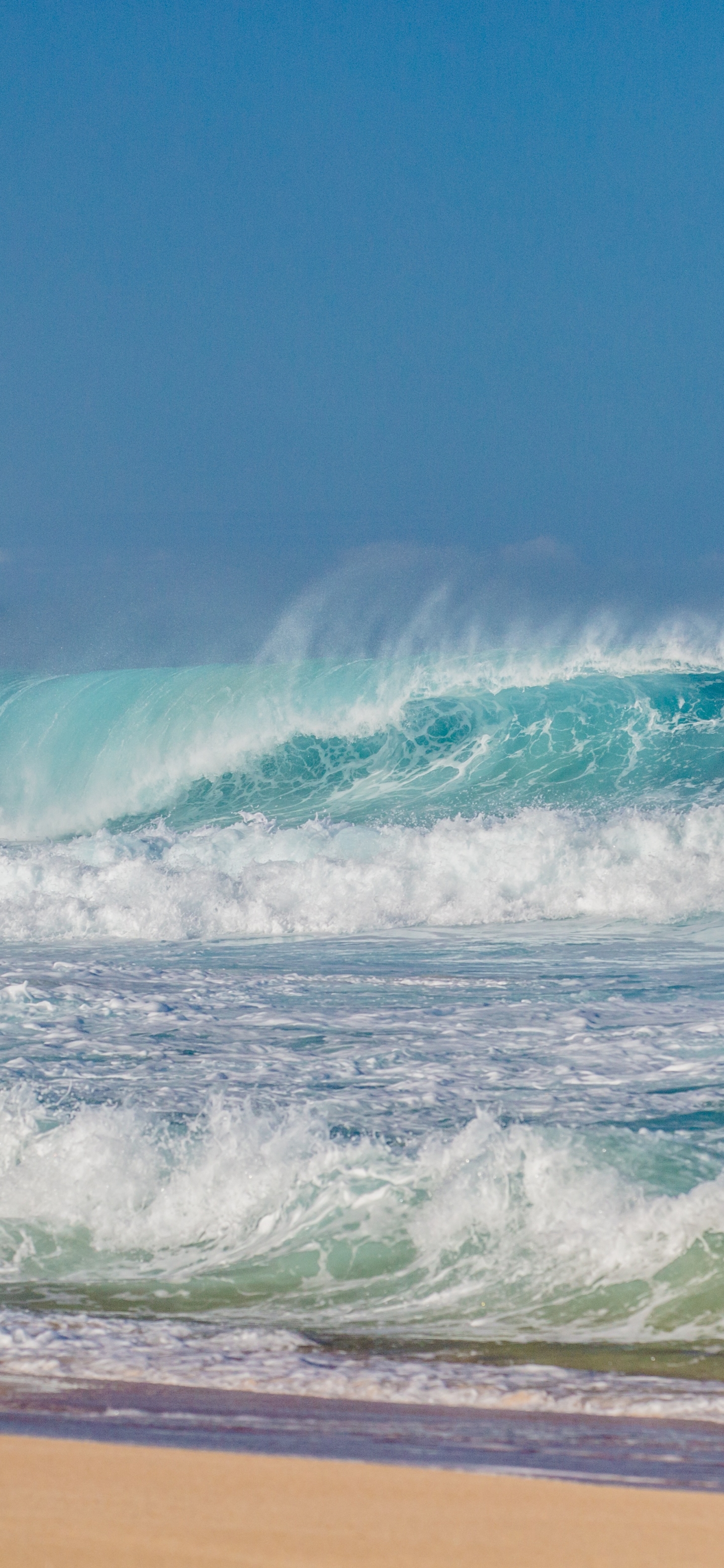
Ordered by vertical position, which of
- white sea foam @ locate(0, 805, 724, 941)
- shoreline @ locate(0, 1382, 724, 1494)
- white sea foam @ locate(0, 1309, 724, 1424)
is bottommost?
white sea foam @ locate(0, 1309, 724, 1424)

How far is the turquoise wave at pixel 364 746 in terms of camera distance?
1585 cm

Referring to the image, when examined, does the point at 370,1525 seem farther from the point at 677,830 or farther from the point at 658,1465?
the point at 677,830

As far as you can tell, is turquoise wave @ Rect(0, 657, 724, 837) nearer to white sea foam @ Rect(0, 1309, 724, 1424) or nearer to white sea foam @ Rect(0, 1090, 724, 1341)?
white sea foam @ Rect(0, 1090, 724, 1341)

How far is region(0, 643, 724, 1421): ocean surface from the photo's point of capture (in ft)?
10.2

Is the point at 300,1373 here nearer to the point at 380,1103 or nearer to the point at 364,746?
the point at 380,1103

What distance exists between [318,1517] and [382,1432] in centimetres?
39

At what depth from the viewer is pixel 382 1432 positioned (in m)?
2.49

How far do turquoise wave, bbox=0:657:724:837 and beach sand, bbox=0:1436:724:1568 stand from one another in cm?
1221

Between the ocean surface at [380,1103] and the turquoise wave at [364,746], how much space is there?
436 mm

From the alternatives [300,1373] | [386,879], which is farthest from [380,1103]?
[386,879]

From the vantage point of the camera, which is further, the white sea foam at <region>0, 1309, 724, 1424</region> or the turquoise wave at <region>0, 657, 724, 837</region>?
the turquoise wave at <region>0, 657, 724, 837</region>

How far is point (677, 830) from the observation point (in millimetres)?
12633

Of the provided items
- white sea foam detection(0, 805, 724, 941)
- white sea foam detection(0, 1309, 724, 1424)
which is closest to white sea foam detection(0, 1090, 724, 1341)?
white sea foam detection(0, 1309, 724, 1424)

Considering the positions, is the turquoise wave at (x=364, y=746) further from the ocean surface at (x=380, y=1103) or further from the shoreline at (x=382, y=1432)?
the shoreline at (x=382, y=1432)
